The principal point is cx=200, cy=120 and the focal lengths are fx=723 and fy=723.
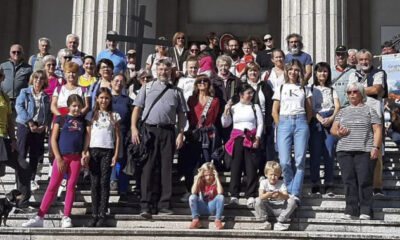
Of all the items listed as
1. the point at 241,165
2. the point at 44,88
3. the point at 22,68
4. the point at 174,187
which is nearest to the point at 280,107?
the point at 241,165

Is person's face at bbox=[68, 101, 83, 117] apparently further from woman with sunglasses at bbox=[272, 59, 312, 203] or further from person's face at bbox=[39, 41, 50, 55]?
person's face at bbox=[39, 41, 50, 55]

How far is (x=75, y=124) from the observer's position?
945 centimetres

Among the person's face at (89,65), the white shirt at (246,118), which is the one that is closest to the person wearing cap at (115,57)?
the person's face at (89,65)

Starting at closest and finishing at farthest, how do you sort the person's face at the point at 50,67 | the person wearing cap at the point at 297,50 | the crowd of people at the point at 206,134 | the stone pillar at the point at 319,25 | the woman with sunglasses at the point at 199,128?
the crowd of people at the point at 206,134 → the woman with sunglasses at the point at 199,128 → the person wearing cap at the point at 297,50 → the person's face at the point at 50,67 → the stone pillar at the point at 319,25

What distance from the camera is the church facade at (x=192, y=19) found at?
1433 centimetres

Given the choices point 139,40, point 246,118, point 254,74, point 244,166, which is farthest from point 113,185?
point 139,40

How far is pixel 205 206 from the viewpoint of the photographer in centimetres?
927

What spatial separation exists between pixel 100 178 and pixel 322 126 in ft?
10.3

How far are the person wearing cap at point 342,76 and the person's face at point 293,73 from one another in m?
1.21

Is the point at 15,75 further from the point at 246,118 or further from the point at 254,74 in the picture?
the point at 246,118

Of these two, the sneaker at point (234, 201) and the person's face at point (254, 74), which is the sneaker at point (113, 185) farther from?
the person's face at point (254, 74)

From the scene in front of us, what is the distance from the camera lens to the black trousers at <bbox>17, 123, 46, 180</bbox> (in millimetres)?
10234

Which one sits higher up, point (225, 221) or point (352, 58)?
point (352, 58)

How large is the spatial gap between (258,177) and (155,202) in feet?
5.10
